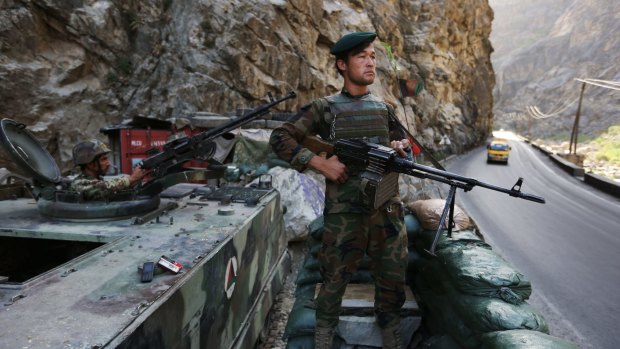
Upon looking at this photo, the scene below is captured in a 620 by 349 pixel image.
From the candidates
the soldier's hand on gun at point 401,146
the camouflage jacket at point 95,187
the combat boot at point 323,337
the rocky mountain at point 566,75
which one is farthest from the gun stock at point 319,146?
the rocky mountain at point 566,75

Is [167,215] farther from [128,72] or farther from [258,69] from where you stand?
[128,72]

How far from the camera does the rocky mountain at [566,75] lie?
4641 cm

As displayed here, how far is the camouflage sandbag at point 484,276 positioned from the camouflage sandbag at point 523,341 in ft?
1.20

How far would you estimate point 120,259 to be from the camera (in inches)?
87.7

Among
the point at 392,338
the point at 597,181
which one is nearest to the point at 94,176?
the point at 392,338

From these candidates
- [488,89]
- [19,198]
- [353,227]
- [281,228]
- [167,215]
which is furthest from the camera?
[488,89]

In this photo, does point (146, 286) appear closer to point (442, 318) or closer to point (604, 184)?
point (442, 318)

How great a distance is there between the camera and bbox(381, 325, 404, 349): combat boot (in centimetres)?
277

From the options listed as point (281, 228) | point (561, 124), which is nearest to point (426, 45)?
point (281, 228)

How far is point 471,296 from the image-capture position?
262 cm

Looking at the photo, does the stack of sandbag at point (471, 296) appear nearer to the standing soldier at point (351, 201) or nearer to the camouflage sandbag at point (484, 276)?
the camouflage sandbag at point (484, 276)

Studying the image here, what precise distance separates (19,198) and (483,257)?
4.11 m

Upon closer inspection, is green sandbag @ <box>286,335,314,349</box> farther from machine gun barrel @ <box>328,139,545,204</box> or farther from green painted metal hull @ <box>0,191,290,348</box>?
machine gun barrel @ <box>328,139,545,204</box>

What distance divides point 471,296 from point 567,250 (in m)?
5.48
